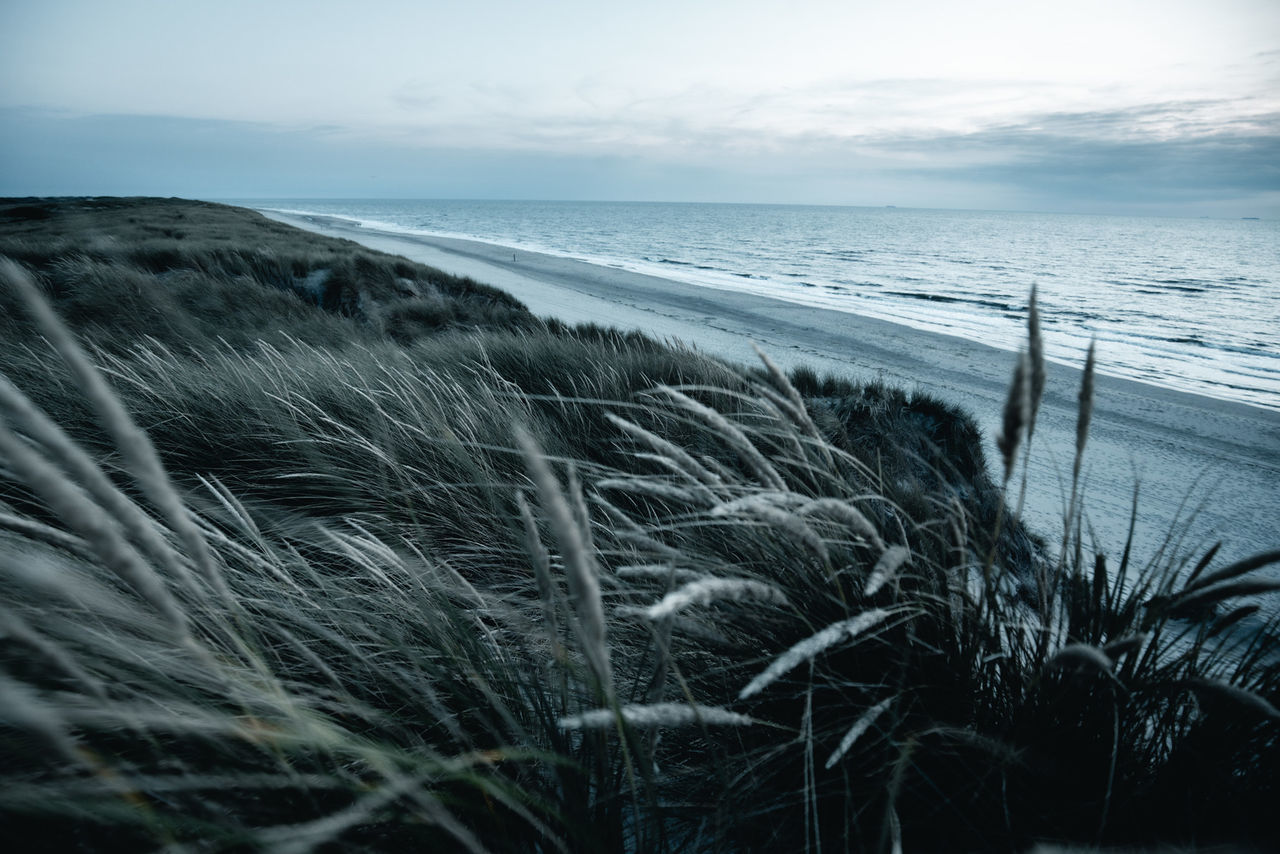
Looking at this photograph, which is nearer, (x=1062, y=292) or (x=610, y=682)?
(x=610, y=682)

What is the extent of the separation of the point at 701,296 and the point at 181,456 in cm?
1741

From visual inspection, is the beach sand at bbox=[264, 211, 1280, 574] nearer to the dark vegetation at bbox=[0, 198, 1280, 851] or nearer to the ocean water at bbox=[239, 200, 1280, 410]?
the dark vegetation at bbox=[0, 198, 1280, 851]

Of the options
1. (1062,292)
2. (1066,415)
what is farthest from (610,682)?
(1062,292)

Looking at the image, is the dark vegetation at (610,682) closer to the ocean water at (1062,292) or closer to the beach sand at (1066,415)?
the beach sand at (1066,415)

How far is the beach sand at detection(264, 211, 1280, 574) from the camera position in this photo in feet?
15.7

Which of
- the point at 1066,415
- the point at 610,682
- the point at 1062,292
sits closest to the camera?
the point at 610,682

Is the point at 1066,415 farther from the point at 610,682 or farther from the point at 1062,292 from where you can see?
the point at 1062,292

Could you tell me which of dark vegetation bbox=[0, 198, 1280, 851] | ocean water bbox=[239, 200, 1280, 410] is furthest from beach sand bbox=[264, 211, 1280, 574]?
ocean water bbox=[239, 200, 1280, 410]

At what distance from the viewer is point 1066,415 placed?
7.57 metres

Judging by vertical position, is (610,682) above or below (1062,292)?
above

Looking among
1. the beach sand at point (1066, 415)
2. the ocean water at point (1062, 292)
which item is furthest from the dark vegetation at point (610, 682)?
Result: the ocean water at point (1062, 292)

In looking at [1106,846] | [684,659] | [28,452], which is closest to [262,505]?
[684,659]

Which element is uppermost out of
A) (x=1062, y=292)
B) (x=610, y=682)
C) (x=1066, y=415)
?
(x=610, y=682)

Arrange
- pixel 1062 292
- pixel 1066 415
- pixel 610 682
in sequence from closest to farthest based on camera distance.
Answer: pixel 610 682 < pixel 1066 415 < pixel 1062 292
